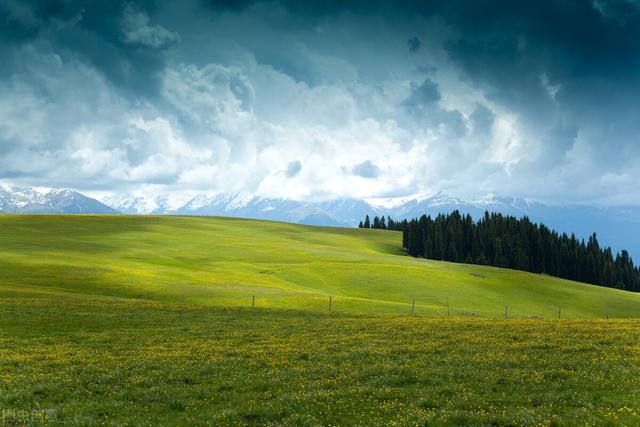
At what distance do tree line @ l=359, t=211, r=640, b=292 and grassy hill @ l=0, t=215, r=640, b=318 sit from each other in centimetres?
5467

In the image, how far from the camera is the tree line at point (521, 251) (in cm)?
17038

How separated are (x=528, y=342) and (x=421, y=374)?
12144 mm

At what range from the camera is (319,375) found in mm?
21594

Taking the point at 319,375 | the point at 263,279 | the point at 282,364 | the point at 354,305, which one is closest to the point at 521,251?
the point at 263,279

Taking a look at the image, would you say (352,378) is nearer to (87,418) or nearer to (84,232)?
(87,418)

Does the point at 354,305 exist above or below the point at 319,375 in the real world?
below

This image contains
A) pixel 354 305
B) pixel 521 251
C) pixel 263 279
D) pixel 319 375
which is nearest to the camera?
pixel 319 375

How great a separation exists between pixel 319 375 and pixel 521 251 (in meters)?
166

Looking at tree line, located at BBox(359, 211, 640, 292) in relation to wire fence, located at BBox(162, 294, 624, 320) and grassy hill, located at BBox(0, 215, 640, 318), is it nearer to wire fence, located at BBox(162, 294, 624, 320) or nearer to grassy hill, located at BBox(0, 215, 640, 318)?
grassy hill, located at BBox(0, 215, 640, 318)

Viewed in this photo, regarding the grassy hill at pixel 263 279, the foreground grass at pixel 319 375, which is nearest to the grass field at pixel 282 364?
the foreground grass at pixel 319 375

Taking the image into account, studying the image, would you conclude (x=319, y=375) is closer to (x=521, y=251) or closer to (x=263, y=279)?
(x=263, y=279)

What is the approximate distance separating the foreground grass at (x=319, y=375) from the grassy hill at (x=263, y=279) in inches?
1081

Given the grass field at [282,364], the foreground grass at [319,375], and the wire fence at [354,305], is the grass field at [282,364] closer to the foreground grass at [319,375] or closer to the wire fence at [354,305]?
the foreground grass at [319,375]

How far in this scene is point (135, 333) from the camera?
34719 mm
